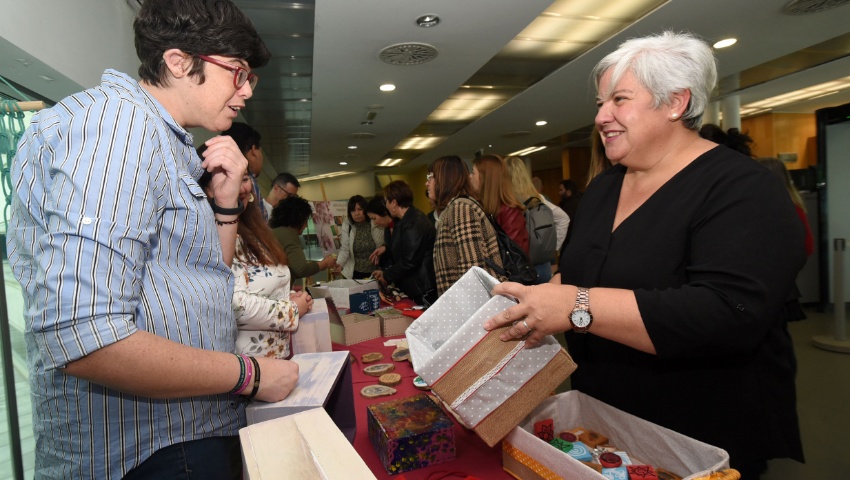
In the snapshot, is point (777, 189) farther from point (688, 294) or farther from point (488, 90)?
point (488, 90)

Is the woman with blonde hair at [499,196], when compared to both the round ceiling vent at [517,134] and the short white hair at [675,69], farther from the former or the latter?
the round ceiling vent at [517,134]

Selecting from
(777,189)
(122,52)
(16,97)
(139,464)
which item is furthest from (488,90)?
(139,464)

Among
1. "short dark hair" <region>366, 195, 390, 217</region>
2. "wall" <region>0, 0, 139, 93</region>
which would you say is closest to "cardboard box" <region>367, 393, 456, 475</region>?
"wall" <region>0, 0, 139, 93</region>

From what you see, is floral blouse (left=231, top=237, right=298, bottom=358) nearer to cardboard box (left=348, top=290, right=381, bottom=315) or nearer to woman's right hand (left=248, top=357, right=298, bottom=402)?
woman's right hand (left=248, top=357, right=298, bottom=402)

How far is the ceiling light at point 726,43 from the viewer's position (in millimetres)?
4716

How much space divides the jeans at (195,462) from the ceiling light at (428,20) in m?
3.76

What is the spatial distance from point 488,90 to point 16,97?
223 inches

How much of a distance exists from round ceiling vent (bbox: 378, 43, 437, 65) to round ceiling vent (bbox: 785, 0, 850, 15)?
10.7 feet

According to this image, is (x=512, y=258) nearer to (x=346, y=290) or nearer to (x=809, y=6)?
(x=346, y=290)

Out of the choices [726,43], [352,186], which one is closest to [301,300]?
[726,43]

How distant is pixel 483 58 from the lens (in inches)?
195

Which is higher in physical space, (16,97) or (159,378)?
(16,97)

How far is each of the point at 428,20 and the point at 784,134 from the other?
9.35 m

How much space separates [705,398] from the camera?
1006mm
